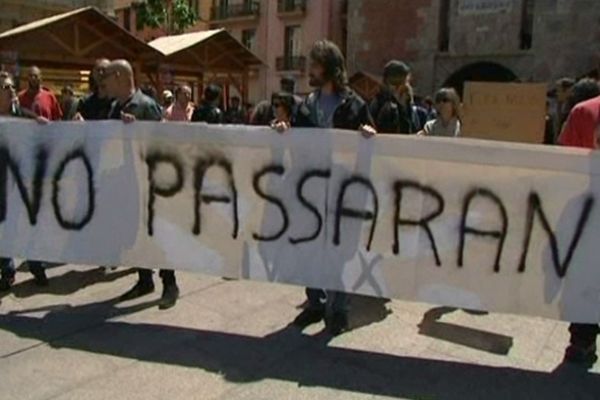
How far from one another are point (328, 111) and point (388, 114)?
2.16 feet

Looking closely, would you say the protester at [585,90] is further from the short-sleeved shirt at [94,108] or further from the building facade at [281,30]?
the building facade at [281,30]

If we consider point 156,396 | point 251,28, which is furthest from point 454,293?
point 251,28

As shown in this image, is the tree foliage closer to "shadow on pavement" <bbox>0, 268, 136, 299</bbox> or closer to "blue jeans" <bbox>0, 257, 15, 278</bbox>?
"shadow on pavement" <bbox>0, 268, 136, 299</bbox>

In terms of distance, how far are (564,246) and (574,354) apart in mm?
682

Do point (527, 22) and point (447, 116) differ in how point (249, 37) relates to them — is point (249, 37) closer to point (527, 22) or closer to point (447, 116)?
point (527, 22)

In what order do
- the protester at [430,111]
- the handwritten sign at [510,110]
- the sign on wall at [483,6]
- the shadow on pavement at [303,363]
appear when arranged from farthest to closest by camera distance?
the sign on wall at [483,6], the protester at [430,111], the handwritten sign at [510,110], the shadow on pavement at [303,363]

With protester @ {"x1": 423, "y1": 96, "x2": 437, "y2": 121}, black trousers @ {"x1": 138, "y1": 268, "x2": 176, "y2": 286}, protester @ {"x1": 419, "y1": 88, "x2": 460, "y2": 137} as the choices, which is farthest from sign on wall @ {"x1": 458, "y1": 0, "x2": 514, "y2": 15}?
black trousers @ {"x1": 138, "y1": 268, "x2": 176, "y2": 286}

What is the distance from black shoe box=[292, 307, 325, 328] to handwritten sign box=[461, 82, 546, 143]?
2028 mm

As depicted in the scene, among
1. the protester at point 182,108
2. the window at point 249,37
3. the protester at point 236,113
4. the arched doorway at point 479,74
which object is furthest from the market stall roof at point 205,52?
the window at point 249,37

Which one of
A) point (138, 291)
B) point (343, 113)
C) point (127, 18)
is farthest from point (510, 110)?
point (127, 18)

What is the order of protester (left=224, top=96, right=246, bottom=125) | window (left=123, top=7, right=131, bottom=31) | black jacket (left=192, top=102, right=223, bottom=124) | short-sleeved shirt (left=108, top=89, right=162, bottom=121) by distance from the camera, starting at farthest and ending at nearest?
window (left=123, top=7, right=131, bottom=31) → protester (left=224, top=96, right=246, bottom=125) → black jacket (left=192, top=102, right=223, bottom=124) → short-sleeved shirt (left=108, top=89, right=162, bottom=121)

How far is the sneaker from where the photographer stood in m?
3.67

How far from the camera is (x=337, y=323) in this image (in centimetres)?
408

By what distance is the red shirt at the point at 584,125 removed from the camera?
144 inches
